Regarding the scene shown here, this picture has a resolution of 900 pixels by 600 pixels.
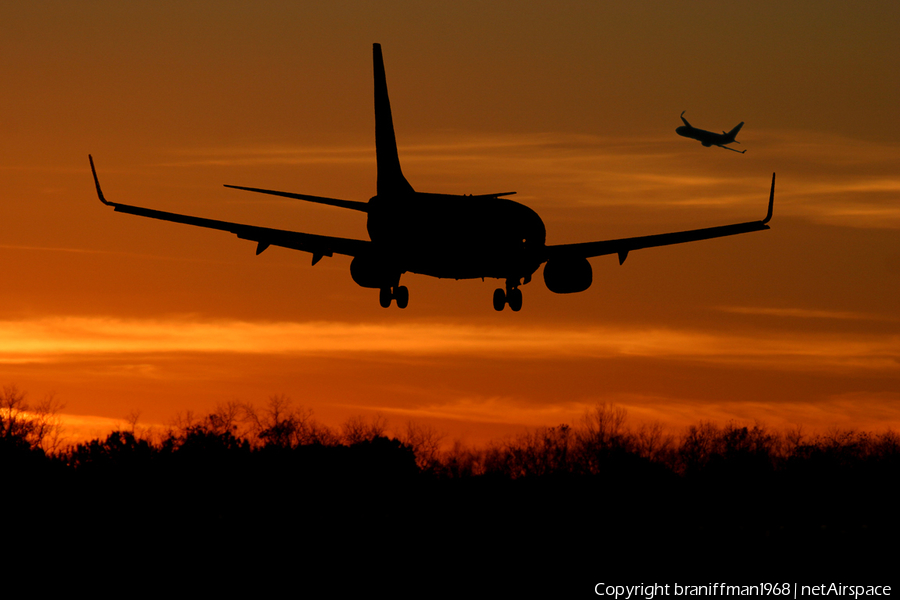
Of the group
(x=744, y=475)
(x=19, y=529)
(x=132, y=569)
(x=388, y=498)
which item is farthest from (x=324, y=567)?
(x=744, y=475)

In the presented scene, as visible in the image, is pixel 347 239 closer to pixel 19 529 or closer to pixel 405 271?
pixel 405 271

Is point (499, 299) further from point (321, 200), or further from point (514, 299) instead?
point (321, 200)

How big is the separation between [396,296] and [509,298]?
6628mm

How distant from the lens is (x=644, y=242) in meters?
69.4

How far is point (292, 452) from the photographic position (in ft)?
529

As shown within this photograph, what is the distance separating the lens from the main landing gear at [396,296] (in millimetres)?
72125

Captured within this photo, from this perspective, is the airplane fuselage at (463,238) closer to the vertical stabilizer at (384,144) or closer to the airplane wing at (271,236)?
the airplane wing at (271,236)

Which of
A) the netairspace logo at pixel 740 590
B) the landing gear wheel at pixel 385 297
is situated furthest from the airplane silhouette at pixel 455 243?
the netairspace logo at pixel 740 590

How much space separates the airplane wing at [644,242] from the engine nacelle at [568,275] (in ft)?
1.37

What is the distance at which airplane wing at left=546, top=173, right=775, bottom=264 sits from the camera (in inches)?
2665

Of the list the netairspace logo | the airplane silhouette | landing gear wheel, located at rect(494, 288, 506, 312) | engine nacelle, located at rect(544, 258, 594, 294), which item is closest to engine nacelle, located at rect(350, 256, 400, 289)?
the airplane silhouette

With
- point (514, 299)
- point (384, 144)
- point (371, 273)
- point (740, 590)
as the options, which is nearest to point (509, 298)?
point (514, 299)

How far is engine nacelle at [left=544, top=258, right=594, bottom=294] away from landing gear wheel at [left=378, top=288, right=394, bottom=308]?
29.9ft

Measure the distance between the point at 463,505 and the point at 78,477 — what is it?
164ft
